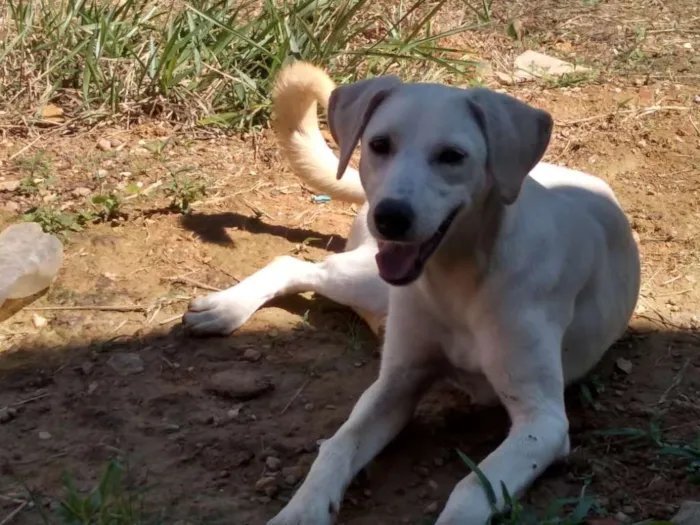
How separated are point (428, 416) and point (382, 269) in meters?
0.67

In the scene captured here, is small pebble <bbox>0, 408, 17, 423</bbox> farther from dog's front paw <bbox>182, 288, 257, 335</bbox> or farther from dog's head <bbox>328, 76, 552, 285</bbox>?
dog's head <bbox>328, 76, 552, 285</bbox>

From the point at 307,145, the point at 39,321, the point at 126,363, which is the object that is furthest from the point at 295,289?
the point at 39,321

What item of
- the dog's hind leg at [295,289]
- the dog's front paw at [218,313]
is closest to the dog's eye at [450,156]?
the dog's hind leg at [295,289]

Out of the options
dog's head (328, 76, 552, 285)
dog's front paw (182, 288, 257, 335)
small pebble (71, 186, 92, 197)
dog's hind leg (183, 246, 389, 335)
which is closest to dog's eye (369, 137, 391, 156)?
dog's head (328, 76, 552, 285)

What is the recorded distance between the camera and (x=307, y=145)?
393 centimetres

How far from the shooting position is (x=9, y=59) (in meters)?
4.96

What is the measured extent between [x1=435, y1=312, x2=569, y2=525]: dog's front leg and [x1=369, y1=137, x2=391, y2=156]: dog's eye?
57cm

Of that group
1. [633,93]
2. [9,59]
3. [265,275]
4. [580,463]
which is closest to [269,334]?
[265,275]

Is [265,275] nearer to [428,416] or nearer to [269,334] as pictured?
[269,334]

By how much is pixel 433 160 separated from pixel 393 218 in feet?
0.69

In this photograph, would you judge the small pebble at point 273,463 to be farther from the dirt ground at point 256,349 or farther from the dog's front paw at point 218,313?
the dog's front paw at point 218,313

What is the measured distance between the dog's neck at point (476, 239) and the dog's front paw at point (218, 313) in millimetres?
1036

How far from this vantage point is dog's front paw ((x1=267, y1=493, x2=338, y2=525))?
7.98ft

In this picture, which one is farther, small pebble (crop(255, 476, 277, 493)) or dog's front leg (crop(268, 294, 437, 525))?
small pebble (crop(255, 476, 277, 493))
